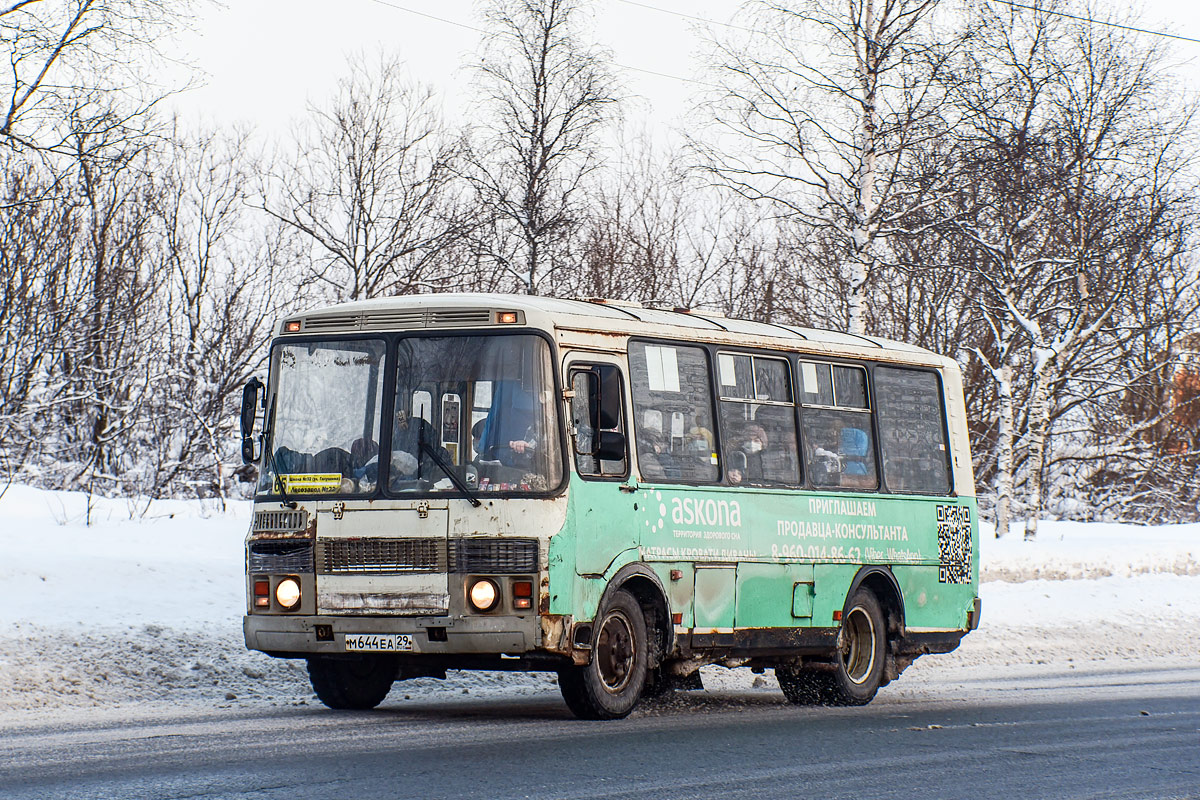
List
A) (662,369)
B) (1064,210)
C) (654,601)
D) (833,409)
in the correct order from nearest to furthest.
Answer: (654,601) → (662,369) → (833,409) → (1064,210)

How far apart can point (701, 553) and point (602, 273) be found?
27.1 metres

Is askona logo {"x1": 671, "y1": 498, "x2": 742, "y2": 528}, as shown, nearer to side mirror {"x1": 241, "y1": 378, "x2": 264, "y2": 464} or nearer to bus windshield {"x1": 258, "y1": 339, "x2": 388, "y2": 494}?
bus windshield {"x1": 258, "y1": 339, "x2": 388, "y2": 494}

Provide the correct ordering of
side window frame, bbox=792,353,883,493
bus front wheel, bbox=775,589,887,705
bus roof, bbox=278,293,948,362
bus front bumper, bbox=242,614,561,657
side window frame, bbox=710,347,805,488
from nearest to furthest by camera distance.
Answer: bus front bumper, bbox=242,614,561,657
bus roof, bbox=278,293,948,362
side window frame, bbox=710,347,805,488
side window frame, bbox=792,353,883,493
bus front wheel, bbox=775,589,887,705

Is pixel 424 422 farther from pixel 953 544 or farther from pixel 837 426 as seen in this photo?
pixel 953 544

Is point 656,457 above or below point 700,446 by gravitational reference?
below

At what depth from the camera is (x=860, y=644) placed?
14.1 m

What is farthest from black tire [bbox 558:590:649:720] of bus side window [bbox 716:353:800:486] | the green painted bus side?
bus side window [bbox 716:353:800:486]

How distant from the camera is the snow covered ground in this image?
1220 centimetres

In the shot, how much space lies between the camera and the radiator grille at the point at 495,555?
34.5 feet

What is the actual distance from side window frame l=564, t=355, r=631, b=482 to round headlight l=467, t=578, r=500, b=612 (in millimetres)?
968

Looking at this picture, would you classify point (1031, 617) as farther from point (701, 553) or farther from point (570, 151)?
point (570, 151)

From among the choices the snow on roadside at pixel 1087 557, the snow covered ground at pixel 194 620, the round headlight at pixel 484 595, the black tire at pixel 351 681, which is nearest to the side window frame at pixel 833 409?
the snow covered ground at pixel 194 620

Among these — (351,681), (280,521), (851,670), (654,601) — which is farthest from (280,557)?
(851,670)

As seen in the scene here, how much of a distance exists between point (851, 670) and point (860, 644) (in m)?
0.27
